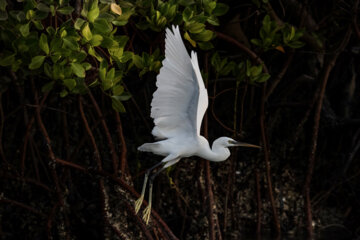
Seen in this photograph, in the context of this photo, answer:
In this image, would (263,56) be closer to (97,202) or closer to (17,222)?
(97,202)

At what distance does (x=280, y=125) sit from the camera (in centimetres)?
439

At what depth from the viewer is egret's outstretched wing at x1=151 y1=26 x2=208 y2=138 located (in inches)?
80.2

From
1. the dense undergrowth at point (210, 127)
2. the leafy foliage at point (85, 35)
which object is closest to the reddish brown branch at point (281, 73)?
the dense undergrowth at point (210, 127)

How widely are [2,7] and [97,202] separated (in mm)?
2235

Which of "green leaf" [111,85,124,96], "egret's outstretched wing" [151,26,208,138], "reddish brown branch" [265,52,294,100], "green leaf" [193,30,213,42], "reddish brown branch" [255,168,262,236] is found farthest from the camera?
"reddish brown branch" [255,168,262,236]

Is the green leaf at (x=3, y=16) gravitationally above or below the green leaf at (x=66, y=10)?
below

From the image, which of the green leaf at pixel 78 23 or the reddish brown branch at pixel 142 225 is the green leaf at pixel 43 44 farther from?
the reddish brown branch at pixel 142 225

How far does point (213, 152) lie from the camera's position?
7.44 feet

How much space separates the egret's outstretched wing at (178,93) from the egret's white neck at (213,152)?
0.20ft

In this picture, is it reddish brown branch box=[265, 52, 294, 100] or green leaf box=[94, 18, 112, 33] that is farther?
reddish brown branch box=[265, 52, 294, 100]

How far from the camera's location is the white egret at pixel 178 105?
6.69ft

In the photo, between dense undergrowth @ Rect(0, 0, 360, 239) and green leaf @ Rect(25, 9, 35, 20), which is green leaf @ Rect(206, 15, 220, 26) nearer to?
dense undergrowth @ Rect(0, 0, 360, 239)

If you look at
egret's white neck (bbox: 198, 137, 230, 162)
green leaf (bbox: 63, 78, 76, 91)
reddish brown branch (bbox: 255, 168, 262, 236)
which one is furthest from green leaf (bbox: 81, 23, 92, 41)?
reddish brown branch (bbox: 255, 168, 262, 236)

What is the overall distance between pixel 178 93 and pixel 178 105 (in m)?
0.05
